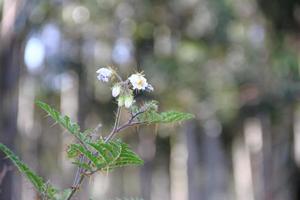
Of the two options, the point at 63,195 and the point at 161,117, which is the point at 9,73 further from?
the point at 161,117

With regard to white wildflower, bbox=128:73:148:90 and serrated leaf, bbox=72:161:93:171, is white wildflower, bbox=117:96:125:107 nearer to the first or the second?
white wildflower, bbox=128:73:148:90

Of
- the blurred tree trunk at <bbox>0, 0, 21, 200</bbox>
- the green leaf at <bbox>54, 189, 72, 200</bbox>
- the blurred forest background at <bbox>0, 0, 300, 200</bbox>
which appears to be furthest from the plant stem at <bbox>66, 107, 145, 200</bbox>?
the blurred forest background at <bbox>0, 0, 300, 200</bbox>

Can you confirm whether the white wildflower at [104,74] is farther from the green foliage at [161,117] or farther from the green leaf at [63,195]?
the green leaf at [63,195]

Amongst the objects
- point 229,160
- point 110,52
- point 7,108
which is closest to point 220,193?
point 229,160

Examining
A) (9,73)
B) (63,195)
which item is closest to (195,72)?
(9,73)

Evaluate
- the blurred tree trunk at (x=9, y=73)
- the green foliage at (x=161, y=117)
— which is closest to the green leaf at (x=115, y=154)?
the green foliage at (x=161, y=117)
